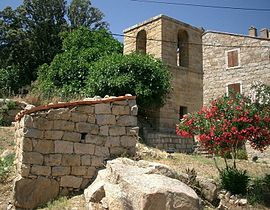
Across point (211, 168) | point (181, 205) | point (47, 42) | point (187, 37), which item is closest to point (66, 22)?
point (47, 42)

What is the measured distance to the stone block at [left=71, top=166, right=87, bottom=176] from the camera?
22.8ft

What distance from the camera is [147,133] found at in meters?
13.4

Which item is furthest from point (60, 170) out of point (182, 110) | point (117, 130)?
point (182, 110)

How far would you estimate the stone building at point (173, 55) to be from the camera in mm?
14695

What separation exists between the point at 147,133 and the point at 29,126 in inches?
288

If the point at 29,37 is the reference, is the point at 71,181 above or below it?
below

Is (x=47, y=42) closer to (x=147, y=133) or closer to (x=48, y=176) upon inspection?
(x=147, y=133)

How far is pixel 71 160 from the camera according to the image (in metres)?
6.95

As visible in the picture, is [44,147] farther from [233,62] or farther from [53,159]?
[233,62]

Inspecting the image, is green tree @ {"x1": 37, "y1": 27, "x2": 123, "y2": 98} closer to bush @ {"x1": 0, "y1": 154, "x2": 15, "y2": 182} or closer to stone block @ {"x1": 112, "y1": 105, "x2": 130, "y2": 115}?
bush @ {"x1": 0, "y1": 154, "x2": 15, "y2": 182}

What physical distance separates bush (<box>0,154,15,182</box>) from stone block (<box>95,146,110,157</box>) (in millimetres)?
2171

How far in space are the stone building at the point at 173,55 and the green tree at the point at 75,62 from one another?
2.49 metres

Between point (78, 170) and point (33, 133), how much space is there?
1.25 metres

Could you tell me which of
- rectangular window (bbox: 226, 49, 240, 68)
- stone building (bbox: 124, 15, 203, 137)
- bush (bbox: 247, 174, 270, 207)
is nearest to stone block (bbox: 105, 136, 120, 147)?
bush (bbox: 247, 174, 270, 207)
